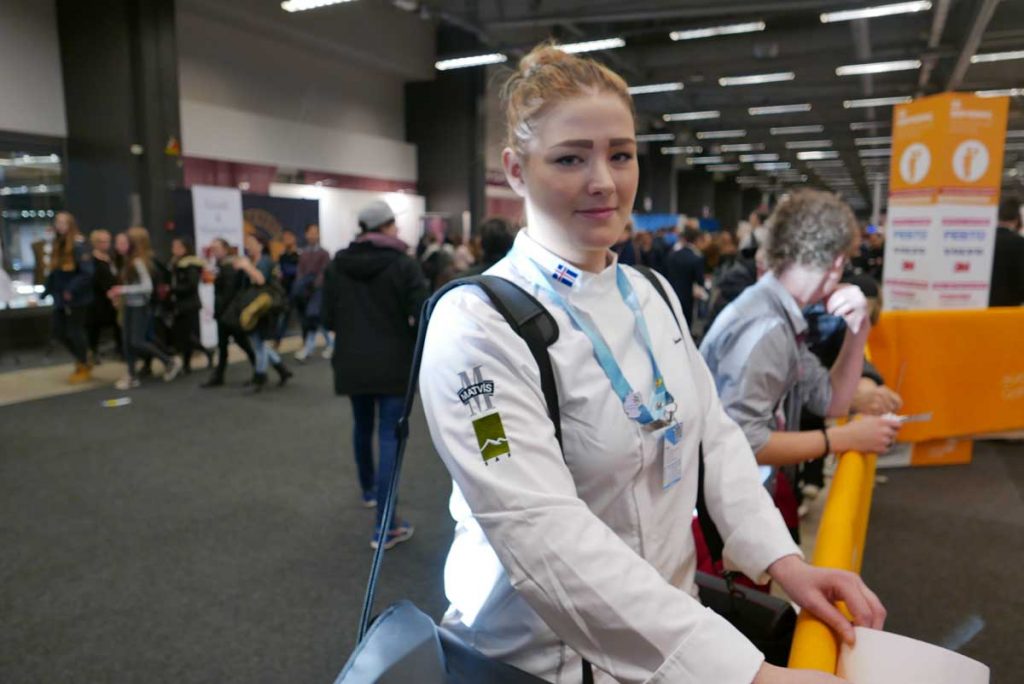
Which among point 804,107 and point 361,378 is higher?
point 804,107

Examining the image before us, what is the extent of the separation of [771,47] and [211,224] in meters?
9.66

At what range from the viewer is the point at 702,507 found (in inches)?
47.8

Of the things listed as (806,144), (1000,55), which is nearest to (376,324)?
(1000,55)

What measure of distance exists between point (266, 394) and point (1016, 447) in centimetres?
600

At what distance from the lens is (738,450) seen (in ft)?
3.83

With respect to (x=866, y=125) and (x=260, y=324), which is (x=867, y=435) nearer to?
(x=260, y=324)

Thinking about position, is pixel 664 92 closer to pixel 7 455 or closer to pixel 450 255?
pixel 450 255

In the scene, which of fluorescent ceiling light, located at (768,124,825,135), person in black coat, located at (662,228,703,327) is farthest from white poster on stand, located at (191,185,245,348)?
fluorescent ceiling light, located at (768,124,825,135)

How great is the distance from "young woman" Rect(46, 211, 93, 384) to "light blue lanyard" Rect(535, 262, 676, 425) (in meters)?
7.47

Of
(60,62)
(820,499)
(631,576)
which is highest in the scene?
(60,62)

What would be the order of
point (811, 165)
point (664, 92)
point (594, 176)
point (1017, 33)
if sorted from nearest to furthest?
point (594, 176)
point (1017, 33)
point (664, 92)
point (811, 165)

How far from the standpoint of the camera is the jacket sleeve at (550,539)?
0.77 metres

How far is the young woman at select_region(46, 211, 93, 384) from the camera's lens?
704 centimetres

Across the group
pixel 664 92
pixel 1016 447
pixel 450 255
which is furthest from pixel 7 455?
pixel 664 92
